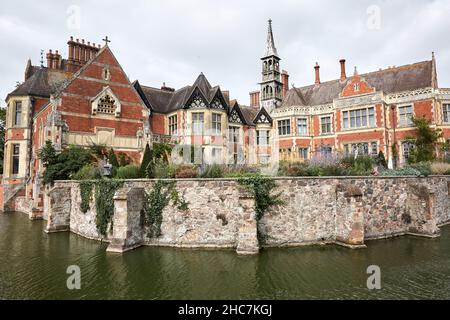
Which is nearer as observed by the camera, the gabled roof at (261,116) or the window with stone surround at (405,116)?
the window with stone surround at (405,116)

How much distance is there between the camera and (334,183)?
12727mm

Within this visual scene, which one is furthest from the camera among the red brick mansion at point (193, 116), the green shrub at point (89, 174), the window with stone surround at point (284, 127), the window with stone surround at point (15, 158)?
the window with stone surround at point (284, 127)

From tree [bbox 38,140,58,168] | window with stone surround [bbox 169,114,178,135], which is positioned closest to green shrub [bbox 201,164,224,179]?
tree [bbox 38,140,58,168]

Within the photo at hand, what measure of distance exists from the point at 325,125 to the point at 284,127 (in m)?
4.60

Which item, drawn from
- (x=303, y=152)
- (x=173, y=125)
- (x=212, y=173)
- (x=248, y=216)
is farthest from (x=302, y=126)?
(x=248, y=216)

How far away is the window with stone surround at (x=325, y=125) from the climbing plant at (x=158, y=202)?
23.3 m

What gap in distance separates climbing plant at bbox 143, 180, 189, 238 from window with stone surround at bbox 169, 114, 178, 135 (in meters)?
13.5

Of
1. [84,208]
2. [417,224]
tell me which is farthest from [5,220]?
[417,224]

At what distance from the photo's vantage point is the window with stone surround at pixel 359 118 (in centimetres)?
2720

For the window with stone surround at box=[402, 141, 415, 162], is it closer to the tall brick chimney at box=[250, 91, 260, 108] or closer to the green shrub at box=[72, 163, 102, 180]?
the tall brick chimney at box=[250, 91, 260, 108]

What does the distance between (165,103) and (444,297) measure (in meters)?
26.0

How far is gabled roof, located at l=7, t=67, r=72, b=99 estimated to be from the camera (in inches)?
1032

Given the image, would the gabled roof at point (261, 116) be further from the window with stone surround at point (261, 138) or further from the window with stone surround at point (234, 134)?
the window with stone surround at point (234, 134)

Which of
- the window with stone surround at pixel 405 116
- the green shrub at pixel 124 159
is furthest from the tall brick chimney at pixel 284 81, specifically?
the green shrub at pixel 124 159
